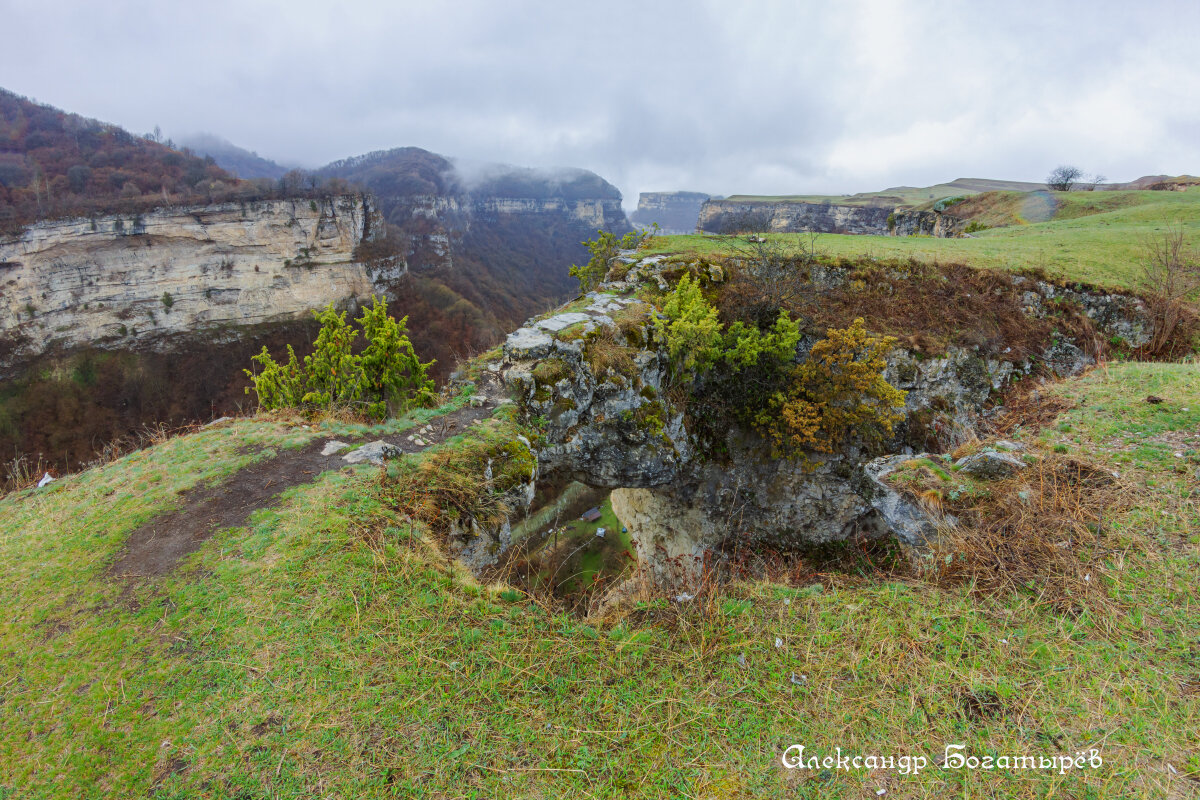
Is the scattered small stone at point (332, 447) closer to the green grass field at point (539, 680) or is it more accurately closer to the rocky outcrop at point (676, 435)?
the green grass field at point (539, 680)

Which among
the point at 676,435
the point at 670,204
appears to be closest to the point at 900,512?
the point at 676,435

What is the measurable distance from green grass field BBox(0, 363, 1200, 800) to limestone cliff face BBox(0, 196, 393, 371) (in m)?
48.7

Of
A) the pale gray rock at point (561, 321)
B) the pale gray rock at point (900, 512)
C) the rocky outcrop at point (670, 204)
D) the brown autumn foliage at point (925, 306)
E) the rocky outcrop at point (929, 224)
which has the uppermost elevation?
the rocky outcrop at point (670, 204)

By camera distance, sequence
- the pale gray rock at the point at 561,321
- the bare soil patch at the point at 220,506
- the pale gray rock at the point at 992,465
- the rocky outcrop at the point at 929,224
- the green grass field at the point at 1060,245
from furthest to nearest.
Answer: the rocky outcrop at the point at 929,224
the green grass field at the point at 1060,245
the pale gray rock at the point at 561,321
the pale gray rock at the point at 992,465
the bare soil patch at the point at 220,506

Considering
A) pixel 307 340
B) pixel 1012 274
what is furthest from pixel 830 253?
pixel 307 340

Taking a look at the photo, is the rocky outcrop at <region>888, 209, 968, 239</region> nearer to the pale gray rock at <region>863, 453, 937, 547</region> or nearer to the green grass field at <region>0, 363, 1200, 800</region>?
the pale gray rock at <region>863, 453, 937, 547</region>

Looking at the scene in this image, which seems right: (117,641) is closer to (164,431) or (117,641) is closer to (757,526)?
(164,431)

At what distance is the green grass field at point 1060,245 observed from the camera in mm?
13797

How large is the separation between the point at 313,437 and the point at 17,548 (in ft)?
10.5

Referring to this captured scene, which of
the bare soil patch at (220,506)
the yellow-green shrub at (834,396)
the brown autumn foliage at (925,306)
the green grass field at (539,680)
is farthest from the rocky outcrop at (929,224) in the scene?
the bare soil patch at (220,506)

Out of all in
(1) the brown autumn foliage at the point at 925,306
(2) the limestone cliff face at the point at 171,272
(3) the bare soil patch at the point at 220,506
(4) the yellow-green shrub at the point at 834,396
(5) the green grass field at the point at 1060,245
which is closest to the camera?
(3) the bare soil patch at the point at 220,506

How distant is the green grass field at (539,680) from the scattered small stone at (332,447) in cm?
205

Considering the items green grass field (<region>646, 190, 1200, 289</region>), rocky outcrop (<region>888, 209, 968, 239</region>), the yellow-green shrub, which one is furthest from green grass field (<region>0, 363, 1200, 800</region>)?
rocky outcrop (<region>888, 209, 968, 239</region>)

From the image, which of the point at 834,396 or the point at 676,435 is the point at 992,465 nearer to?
the point at 834,396
